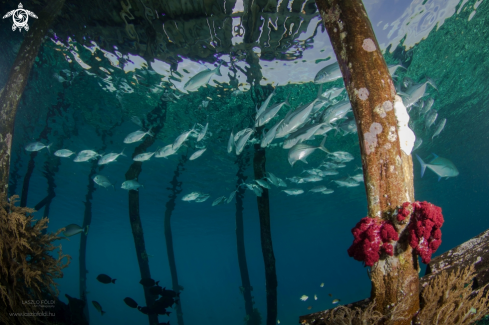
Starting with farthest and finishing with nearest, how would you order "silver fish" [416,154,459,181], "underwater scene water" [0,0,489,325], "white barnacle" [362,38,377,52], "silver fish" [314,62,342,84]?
"silver fish" [416,154,459,181] → "underwater scene water" [0,0,489,325] → "silver fish" [314,62,342,84] → "white barnacle" [362,38,377,52]

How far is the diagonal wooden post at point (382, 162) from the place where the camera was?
7.02 ft

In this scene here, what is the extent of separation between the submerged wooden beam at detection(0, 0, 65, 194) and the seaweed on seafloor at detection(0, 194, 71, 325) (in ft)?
2.34

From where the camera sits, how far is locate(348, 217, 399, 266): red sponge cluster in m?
2.09

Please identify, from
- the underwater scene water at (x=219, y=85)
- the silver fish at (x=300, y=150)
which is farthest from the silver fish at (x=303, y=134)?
the silver fish at (x=300, y=150)

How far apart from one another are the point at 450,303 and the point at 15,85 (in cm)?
819

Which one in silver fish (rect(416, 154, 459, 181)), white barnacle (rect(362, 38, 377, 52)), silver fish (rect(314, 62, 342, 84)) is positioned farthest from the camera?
silver fish (rect(416, 154, 459, 181))

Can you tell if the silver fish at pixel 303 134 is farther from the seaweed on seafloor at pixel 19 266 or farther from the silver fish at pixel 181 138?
the seaweed on seafloor at pixel 19 266

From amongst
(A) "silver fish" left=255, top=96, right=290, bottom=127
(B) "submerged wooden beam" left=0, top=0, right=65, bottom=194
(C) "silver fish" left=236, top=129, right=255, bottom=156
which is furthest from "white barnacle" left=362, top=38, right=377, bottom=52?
(B) "submerged wooden beam" left=0, top=0, right=65, bottom=194

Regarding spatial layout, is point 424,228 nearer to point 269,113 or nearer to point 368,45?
point 368,45

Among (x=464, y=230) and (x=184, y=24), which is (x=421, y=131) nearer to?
(x=184, y=24)

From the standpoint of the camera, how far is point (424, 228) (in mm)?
1994

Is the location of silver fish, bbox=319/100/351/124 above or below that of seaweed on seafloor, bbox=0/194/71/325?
above

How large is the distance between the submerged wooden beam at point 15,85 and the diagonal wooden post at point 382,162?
6119mm

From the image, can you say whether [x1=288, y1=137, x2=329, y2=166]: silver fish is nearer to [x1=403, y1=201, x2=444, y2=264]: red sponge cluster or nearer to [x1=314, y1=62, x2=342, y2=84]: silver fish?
[x1=314, y1=62, x2=342, y2=84]: silver fish
